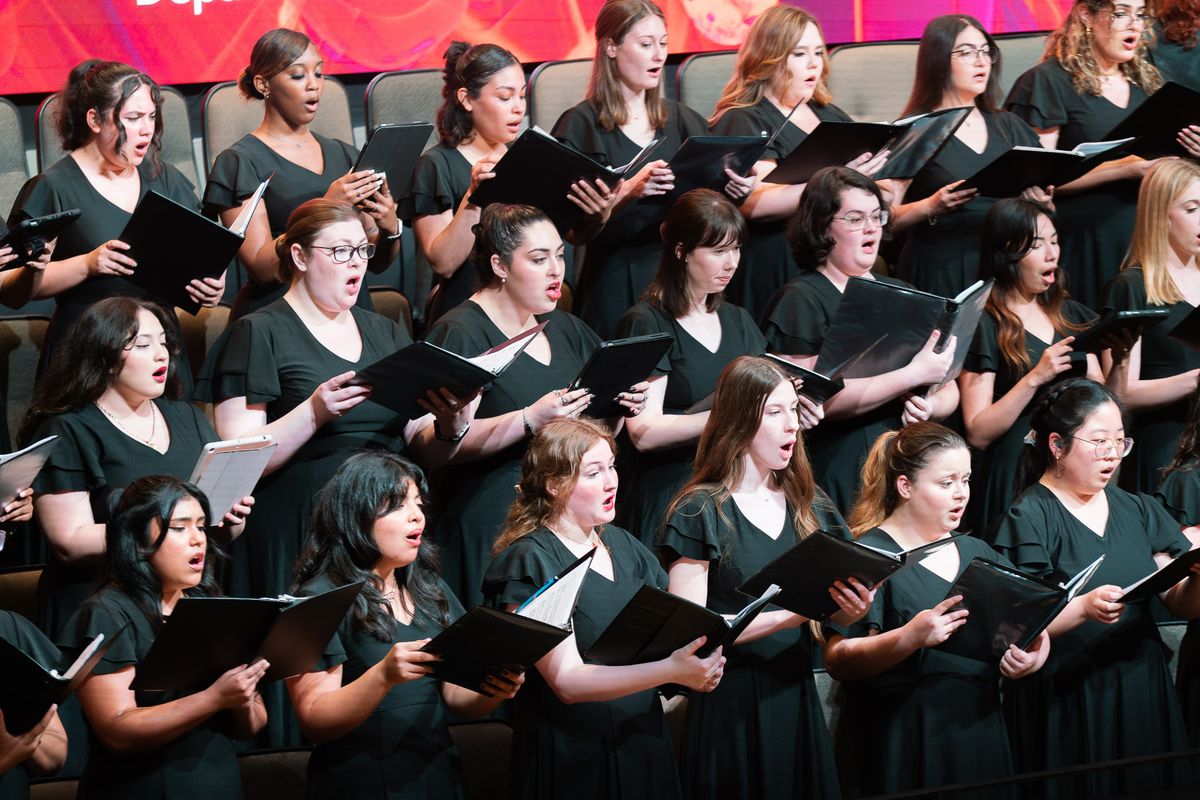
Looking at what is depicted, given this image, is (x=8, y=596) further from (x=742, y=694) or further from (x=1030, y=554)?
(x=1030, y=554)

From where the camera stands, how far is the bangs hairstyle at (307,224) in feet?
10.9

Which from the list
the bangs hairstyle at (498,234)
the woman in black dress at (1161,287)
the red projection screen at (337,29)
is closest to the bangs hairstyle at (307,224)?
the bangs hairstyle at (498,234)

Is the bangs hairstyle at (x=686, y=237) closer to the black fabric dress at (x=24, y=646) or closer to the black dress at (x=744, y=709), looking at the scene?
the black dress at (x=744, y=709)

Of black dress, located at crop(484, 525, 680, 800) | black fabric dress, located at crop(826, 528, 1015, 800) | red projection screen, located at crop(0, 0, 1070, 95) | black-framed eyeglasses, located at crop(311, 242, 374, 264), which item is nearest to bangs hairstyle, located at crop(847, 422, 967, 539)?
black fabric dress, located at crop(826, 528, 1015, 800)

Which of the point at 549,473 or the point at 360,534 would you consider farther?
the point at 549,473

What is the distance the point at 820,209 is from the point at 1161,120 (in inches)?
43.8

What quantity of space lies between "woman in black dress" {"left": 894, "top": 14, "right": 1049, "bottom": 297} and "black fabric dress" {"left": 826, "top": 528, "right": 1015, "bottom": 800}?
1341 millimetres

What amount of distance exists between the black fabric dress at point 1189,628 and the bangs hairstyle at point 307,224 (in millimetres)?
1861

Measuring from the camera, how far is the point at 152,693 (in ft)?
8.52

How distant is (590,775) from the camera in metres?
2.77

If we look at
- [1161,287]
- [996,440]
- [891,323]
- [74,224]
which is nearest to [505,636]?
[891,323]

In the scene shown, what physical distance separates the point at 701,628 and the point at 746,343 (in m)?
1.26

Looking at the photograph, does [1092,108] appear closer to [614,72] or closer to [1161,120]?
[1161,120]

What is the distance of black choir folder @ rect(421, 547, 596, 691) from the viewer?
2.36 metres
